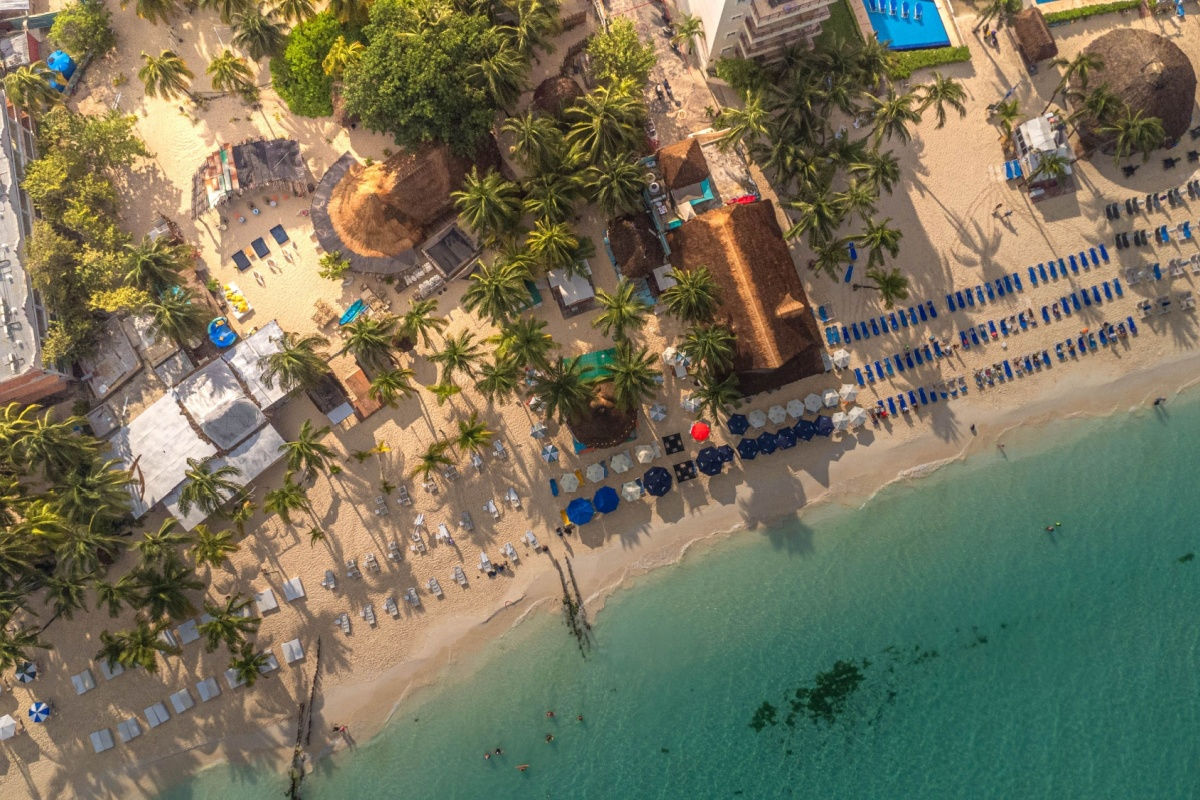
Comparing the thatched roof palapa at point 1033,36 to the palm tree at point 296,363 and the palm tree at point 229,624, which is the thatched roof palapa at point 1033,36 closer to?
the palm tree at point 296,363

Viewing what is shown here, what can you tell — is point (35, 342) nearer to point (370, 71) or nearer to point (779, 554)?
point (370, 71)

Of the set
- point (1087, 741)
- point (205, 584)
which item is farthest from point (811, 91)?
point (205, 584)

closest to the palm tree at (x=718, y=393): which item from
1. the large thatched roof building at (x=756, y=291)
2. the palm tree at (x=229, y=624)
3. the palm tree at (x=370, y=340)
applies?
the large thatched roof building at (x=756, y=291)

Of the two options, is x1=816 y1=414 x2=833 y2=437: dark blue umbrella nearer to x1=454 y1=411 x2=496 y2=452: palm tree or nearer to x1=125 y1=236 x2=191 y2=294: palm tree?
x1=454 y1=411 x2=496 y2=452: palm tree

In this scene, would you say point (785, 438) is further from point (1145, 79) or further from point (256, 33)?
point (256, 33)

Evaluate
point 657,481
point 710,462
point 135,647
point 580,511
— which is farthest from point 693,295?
point 135,647

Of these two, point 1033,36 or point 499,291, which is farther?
point 1033,36
